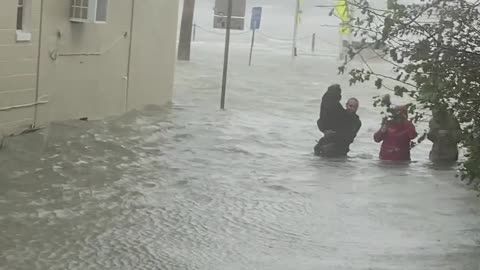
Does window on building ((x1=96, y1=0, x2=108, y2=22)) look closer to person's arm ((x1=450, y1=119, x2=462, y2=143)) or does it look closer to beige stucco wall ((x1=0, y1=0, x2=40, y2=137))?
beige stucco wall ((x1=0, y1=0, x2=40, y2=137))

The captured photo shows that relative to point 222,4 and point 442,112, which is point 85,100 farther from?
point 442,112

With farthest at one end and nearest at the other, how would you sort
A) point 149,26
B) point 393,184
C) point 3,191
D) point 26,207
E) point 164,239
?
point 149,26, point 393,184, point 3,191, point 26,207, point 164,239

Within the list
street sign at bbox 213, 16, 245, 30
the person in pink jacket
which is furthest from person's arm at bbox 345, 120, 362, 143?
street sign at bbox 213, 16, 245, 30

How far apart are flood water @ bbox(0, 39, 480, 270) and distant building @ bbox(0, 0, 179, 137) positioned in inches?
16.8

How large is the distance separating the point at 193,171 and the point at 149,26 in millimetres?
7110

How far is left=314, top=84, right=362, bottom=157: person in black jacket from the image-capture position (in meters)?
12.6

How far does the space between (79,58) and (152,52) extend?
374 centimetres

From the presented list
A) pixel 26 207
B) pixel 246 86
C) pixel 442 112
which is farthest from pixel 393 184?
pixel 246 86

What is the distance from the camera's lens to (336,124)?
1276 cm

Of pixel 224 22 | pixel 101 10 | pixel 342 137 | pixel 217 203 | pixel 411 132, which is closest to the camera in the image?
pixel 217 203

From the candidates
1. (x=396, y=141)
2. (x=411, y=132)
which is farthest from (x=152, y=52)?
(x=411, y=132)

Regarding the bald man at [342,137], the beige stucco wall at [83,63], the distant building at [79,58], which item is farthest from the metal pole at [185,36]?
the bald man at [342,137]

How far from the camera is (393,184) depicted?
1055cm

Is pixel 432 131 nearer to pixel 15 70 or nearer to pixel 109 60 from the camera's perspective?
pixel 15 70
